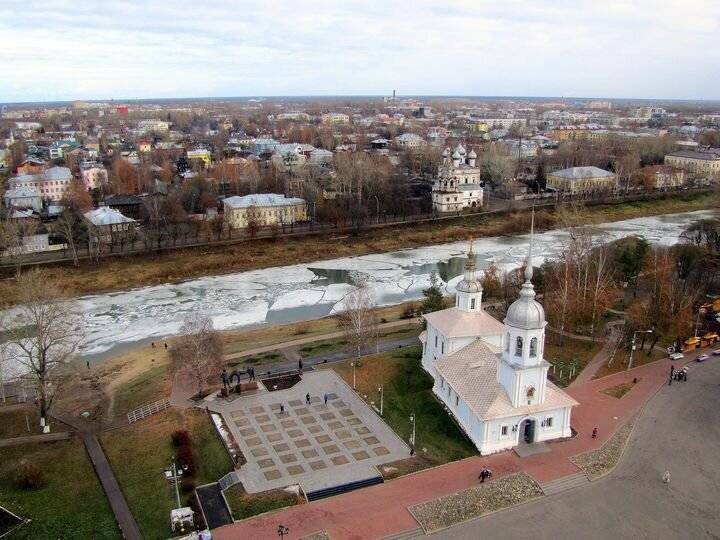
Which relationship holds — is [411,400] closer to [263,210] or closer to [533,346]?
[533,346]

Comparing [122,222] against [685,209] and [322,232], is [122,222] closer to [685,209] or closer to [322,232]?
[322,232]

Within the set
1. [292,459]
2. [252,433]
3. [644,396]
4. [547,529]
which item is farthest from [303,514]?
[644,396]

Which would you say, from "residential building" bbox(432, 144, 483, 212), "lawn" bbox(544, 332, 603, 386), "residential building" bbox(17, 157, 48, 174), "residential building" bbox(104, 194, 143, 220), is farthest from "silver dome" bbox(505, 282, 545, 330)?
"residential building" bbox(17, 157, 48, 174)

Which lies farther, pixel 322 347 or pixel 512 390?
pixel 322 347

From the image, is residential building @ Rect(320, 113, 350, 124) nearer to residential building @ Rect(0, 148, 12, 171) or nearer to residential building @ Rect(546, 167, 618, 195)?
residential building @ Rect(0, 148, 12, 171)

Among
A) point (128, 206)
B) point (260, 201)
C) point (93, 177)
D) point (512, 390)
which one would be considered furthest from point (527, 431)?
point (93, 177)

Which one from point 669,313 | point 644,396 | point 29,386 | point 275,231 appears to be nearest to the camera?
point 644,396

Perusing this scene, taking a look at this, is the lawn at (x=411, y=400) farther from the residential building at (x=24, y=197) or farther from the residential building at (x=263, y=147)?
the residential building at (x=263, y=147)

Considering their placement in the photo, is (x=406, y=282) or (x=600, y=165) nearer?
(x=406, y=282)

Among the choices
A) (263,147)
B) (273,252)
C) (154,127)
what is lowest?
(273,252)
